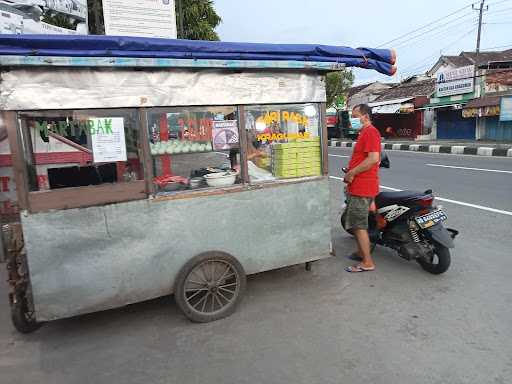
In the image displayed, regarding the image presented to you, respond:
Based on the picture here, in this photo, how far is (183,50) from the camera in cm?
290

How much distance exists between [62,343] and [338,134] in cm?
2972

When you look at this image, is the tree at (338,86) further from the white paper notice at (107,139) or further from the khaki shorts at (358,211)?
the white paper notice at (107,139)

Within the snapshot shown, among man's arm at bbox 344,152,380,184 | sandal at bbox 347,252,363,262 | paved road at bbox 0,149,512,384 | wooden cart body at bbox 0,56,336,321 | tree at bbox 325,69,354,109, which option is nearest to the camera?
paved road at bbox 0,149,512,384

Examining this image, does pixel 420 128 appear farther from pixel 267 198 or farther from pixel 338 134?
pixel 267 198

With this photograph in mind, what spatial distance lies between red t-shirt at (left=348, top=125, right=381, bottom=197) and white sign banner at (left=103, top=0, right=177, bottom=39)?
3355 mm

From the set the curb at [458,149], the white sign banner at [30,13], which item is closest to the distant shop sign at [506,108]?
the curb at [458,149]

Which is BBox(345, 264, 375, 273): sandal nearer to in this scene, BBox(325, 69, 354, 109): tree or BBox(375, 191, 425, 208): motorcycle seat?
BBox(375, 191, 425, 208): motorcycle seat

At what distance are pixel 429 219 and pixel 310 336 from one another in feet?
5.84

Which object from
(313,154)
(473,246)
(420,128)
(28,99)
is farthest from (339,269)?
(420,128)

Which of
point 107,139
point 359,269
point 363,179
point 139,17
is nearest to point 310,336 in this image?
point 359,269

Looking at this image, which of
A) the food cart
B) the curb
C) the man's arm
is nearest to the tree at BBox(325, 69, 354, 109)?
the curb

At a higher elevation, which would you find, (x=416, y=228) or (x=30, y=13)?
(x=30, y=13)

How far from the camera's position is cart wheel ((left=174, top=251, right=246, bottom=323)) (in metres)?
3.09

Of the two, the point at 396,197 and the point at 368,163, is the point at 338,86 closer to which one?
the point at 396,197
